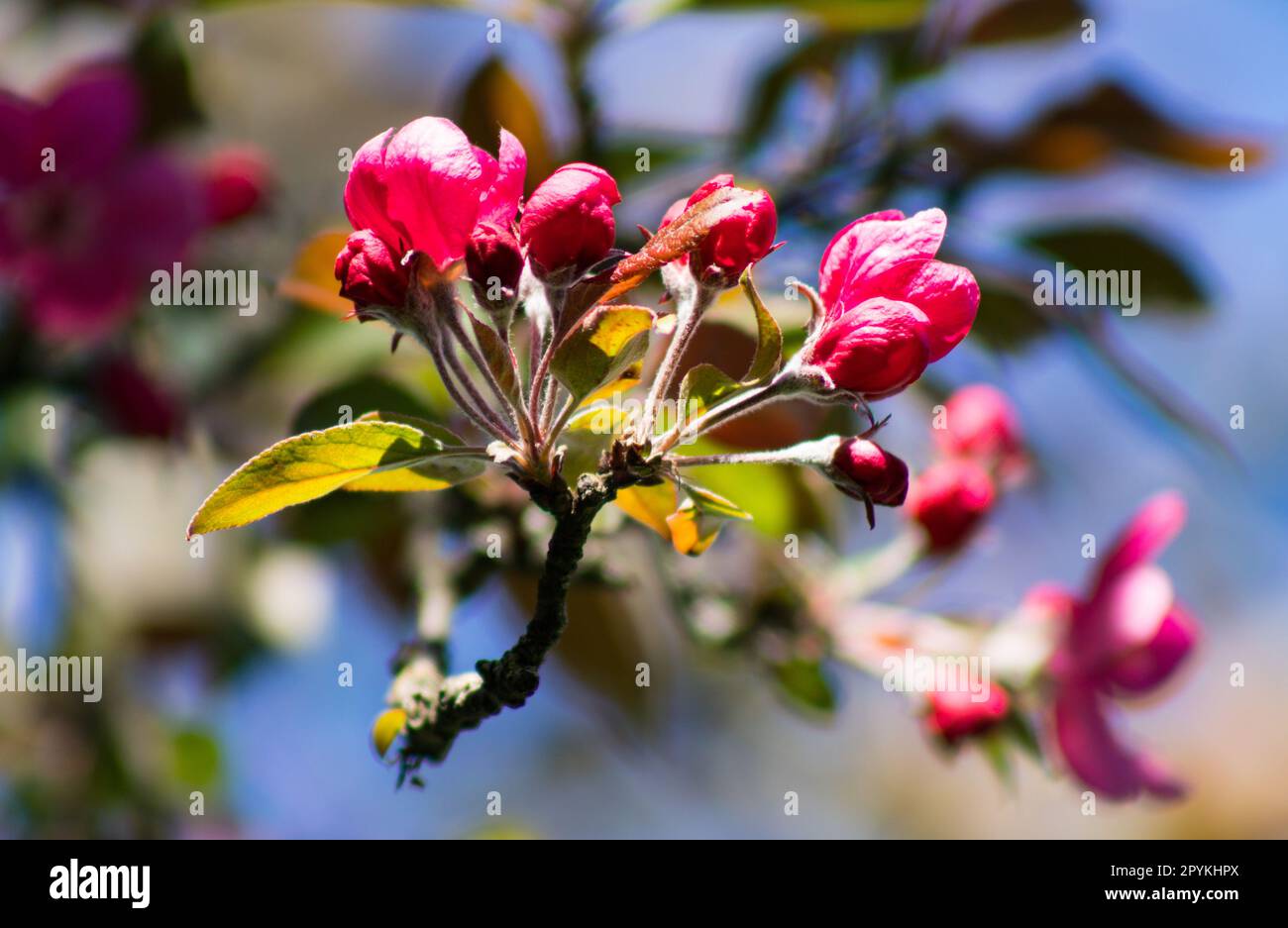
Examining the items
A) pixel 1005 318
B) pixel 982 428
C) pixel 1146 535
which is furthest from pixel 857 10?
pixel 1146 535

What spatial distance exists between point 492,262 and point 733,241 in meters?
0.16

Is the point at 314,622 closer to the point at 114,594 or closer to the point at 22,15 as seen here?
the point at 114,594

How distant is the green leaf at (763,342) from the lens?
784 millimetres

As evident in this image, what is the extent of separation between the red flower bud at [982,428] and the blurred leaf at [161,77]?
50.0 inches

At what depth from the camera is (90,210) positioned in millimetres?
1908

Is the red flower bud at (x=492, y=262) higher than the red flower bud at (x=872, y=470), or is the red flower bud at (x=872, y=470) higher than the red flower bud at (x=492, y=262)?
the red flower bud at (x=492, y=262)

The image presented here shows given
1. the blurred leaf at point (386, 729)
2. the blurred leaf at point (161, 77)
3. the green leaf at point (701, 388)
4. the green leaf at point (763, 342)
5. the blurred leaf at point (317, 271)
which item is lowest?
the blurred leaf at point (386, 729)

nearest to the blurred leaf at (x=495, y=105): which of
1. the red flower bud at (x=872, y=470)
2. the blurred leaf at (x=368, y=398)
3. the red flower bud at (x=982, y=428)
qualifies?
the blurred leaf at (x=368, y=398)

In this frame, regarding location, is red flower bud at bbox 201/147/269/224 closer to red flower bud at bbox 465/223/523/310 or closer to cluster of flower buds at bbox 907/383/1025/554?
cluster of flower buds at bbox 907/383/1025/554

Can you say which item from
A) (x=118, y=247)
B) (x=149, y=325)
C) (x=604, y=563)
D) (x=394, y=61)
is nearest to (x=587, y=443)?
(x=604, y=563)

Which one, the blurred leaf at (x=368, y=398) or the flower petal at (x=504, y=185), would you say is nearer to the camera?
the flower petal at (x=504, y=185)

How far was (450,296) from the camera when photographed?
81 centimetres

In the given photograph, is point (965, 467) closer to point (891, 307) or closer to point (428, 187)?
point (891, 307)

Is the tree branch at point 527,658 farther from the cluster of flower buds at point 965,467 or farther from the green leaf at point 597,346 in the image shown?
the cluster of flower buds at point 965,467
